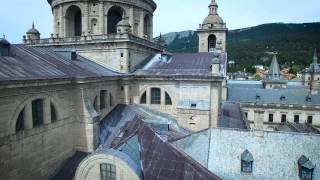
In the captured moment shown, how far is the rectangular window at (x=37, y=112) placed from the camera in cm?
1813

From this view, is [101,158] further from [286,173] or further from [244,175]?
[286,173]

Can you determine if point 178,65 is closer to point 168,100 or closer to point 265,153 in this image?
point 168,100

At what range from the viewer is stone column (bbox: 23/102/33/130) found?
17.1m

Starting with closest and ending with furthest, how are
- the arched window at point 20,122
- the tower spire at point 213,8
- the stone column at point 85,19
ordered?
1. the arched window at point 20,122
2. the stone column at point 85,19
3. the tower spire at point 213,8

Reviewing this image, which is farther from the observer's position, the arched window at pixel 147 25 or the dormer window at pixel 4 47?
the arched window at pixel 147 25

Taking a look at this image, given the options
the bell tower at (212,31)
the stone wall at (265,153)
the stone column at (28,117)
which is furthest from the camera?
the bell tower at (212,31)

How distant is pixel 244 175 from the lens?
59.6ft

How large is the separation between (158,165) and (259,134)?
741cm

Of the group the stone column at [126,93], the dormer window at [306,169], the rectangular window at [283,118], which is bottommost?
the rectangular window at [283,118]

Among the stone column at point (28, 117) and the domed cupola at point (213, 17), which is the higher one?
the domed cupola at point (213, 17)

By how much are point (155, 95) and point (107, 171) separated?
1358cm

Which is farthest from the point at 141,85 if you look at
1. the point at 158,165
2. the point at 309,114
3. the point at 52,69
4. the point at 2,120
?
the point at 309,114

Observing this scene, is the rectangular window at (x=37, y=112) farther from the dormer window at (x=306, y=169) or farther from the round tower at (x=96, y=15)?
the dormer window at (x=306, y=169)

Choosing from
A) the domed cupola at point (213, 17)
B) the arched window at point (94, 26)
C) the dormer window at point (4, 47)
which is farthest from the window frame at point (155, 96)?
the domed cupola at point (213, 17)
